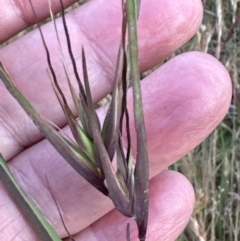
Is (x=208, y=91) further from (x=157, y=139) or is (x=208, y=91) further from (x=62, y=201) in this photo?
(x=62, y=201)

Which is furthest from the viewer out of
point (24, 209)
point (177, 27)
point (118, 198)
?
point (177, 27)

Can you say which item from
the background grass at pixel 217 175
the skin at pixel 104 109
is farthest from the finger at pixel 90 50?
the background grass at pixel 217 175

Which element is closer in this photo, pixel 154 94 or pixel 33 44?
pixel 154 94

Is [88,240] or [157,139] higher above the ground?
[157,139]

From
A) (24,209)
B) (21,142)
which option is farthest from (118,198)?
(21,142)

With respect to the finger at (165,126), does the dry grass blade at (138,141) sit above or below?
above

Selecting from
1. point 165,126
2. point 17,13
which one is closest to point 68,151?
point 165,126

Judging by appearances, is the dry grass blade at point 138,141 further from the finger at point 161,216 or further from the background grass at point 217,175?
the background grass at point 217,175

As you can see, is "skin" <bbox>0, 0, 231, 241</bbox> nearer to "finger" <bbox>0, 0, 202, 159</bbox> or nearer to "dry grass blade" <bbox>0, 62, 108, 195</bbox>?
"finger" <bbox>0, 0, 202, 159</bbox>
